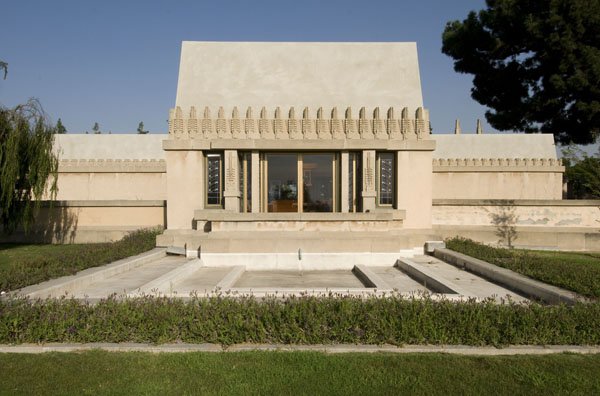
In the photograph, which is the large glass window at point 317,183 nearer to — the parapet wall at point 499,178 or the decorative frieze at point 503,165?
the parapet wall at point 499,178

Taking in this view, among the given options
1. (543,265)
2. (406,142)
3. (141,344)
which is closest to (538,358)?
(141,344)

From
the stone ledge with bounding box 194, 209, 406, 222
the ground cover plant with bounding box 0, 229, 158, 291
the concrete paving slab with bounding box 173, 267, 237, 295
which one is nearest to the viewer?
the ground cover plant with bounding box 0, 229, 158, 291

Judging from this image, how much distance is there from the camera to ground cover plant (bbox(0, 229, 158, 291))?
9076 mm

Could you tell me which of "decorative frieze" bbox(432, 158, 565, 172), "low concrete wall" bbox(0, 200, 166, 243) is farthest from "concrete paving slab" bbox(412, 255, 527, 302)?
"low concrete wall" bbox(0, 200, 166, 243)

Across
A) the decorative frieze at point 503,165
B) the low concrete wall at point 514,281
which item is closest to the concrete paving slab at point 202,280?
the low concrete wall at point 514,281

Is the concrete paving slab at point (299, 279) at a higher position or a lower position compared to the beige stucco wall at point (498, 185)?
lower

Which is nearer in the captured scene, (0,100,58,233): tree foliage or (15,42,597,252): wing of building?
(15,42,597,252): wing of building

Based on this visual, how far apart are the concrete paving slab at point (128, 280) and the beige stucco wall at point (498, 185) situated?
18363 millimetres

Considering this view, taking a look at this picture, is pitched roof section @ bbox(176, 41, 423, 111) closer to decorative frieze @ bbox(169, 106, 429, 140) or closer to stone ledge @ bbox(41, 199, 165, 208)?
decorative frieze @ bbox(169, 106, 429, 140)

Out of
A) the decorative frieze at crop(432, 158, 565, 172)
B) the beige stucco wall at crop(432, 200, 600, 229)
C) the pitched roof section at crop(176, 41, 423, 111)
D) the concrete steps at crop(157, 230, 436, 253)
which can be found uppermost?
the pitched roof section at crop(176, 41, 423, 111)

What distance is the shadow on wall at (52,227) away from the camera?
20750mm

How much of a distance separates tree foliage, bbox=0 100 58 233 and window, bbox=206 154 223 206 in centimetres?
731

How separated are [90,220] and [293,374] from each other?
1972 centimetres

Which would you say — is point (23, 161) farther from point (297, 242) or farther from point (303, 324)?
point (303, 324)
